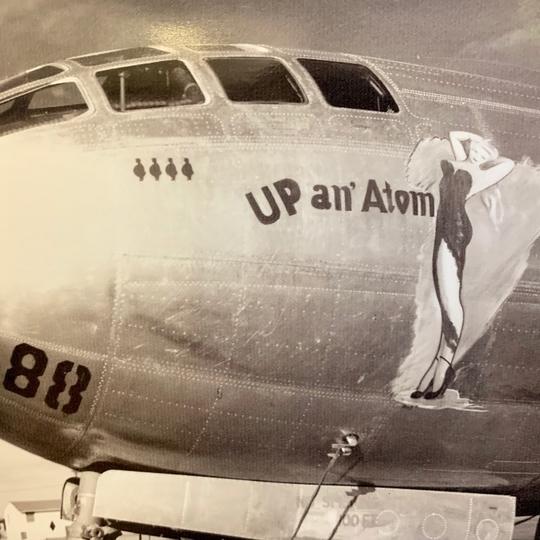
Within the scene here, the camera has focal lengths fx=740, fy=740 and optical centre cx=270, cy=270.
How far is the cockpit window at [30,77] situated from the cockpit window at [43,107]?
4.4 inches

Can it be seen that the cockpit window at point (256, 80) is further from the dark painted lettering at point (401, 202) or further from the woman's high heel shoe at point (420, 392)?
the woman's high heel shoe at point (420, 392)

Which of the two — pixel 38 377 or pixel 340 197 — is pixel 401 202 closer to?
pixel 340 197

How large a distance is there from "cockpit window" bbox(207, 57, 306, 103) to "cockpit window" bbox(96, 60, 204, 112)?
0.21 metres

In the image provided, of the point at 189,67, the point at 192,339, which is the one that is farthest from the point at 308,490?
the point at 189,67

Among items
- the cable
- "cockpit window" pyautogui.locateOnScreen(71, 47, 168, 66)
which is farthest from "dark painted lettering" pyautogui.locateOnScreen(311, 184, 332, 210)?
the cable

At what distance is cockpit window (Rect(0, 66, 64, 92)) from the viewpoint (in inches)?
168

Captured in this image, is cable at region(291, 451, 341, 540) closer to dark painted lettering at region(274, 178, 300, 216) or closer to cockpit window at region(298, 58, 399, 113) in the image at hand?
dark painted lettering at region(274, 178, 300, 216)

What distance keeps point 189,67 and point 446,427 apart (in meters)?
2.76

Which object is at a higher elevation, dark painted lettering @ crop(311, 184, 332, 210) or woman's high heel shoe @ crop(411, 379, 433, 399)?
dark painted lettering @ crop(311, 184, 332, 210)

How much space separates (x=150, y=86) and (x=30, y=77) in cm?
71

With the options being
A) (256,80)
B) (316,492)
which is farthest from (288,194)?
(316,492)

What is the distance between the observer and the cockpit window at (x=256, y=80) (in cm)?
439

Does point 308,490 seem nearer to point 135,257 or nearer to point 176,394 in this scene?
point 176,394

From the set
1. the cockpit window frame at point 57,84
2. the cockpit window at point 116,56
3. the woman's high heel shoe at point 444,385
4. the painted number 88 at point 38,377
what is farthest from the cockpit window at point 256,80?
the woman's high heel shoe at point 444,385
